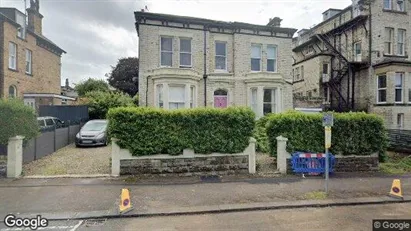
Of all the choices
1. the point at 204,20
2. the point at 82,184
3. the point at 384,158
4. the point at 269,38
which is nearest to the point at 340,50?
the point at 269,38

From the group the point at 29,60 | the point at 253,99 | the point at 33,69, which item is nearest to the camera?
the point at 253,99

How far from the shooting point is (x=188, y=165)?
9195 millimetres

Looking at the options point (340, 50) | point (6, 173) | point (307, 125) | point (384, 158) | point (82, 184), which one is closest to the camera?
point (82, 184)

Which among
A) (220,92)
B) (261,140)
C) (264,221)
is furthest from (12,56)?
(264,221)

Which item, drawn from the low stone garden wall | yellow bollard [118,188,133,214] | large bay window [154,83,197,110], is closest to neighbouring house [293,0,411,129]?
large bay window [154,83,197,110]

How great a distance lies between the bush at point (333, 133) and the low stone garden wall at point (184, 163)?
1423 millimetres

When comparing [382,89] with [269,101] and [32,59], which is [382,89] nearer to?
[269,101]

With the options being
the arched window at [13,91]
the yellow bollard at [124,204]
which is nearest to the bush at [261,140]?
the yellow bollard at [124,204]

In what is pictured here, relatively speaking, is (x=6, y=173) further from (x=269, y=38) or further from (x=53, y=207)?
(x=269, y=38)

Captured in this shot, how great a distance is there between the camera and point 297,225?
5.38 meters

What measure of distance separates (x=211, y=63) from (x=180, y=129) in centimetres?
962

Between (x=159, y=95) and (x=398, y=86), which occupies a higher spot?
(x=398, y=86)

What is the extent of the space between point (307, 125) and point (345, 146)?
5.89 ft

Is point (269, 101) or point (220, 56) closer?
point (220, 56)
